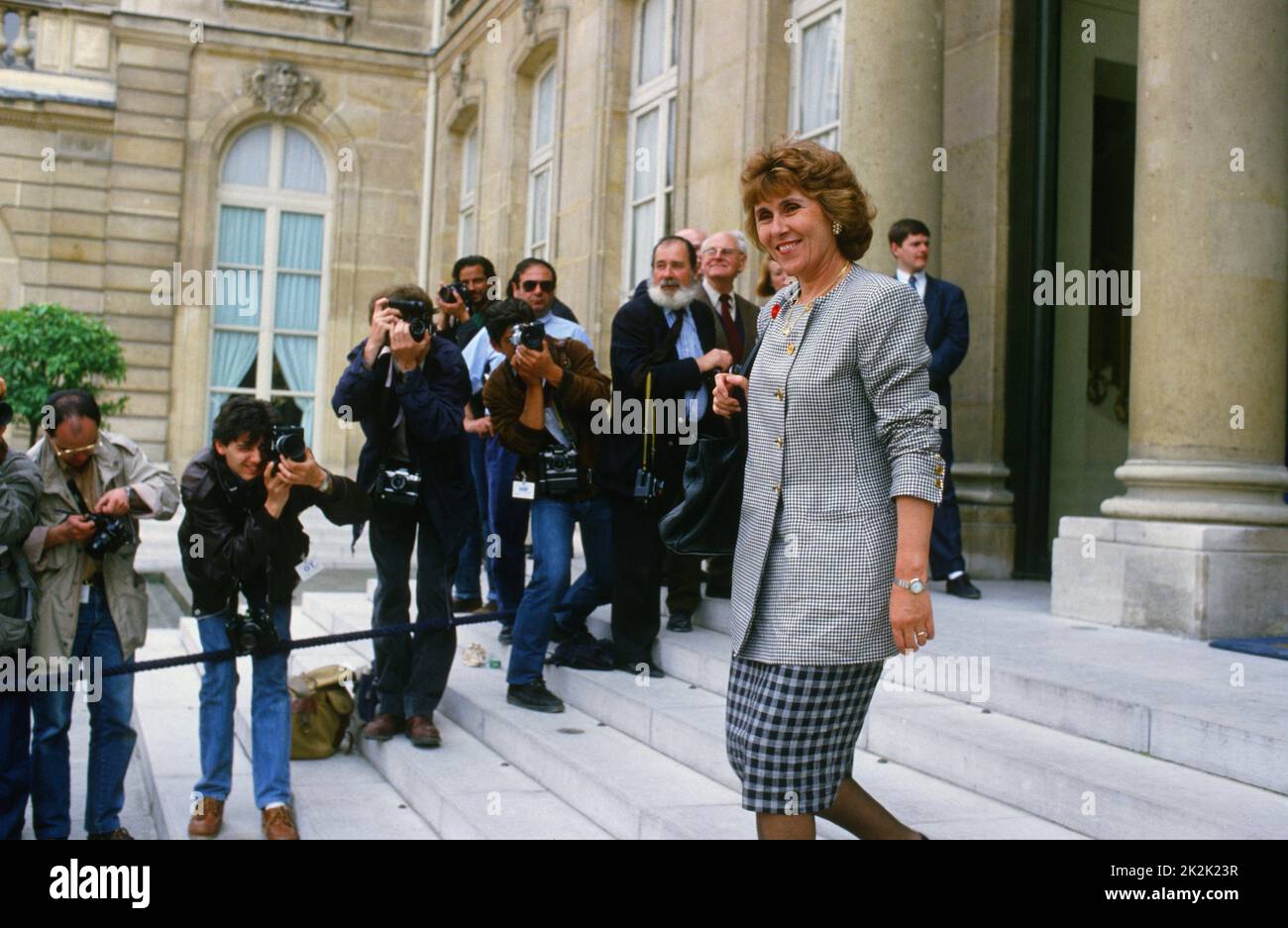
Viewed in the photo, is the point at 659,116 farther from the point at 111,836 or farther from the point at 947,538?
the point at 111,836

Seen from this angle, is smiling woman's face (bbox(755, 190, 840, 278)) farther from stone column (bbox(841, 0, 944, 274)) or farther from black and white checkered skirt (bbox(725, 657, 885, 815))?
stone column (bbox(841, 0, 944, 274))

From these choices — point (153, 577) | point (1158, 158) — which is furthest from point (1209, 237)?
point (153, 577)

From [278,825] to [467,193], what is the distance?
14323mm

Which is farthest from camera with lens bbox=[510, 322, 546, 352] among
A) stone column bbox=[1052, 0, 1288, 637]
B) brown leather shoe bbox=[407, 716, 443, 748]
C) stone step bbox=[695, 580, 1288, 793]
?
stone column bbox=[1052, 0, 1288, 637]

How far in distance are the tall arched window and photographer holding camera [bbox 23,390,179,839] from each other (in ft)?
46.8

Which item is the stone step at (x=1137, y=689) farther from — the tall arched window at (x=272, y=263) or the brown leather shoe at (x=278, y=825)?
the tall arched window at (x=272, y=263)

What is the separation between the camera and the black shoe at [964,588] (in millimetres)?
6875

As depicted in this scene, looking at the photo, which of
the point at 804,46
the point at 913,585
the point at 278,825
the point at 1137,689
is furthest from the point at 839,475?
the point at 804,46

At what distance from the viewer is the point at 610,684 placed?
5.70m

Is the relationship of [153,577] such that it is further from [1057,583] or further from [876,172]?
[1057,583]

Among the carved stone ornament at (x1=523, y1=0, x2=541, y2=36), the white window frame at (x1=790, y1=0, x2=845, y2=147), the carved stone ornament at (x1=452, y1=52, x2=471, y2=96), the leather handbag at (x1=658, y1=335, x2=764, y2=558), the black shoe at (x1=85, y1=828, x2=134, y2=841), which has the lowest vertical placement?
the black shoe at (x1=85, y1=828, x2=134, y2=841)

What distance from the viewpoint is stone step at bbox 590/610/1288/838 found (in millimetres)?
3381

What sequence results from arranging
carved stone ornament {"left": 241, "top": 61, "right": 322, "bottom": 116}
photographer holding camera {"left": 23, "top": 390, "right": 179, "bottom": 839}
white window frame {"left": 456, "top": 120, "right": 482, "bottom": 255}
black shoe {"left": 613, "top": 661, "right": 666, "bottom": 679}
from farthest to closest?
carved stone ornament {"left": 241, "top": 61, "right": 322, "bottom": 116}, white window frame {"left": 456, "top": 120, "right": 482, "bottom": 255}, black shoe {"left": 613, "top": 661, "right": 666, "bottom": 679}, photographer holding camera {"left": 23, "top": 390, "right": 179, "bottom": 839}
